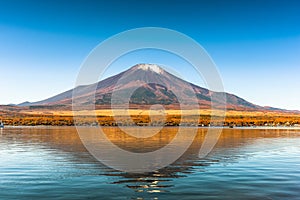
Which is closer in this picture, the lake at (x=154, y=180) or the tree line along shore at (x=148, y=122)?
the lake at (x=154, y=180)

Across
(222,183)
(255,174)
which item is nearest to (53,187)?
(222,183)

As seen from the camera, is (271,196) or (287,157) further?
(287,157)

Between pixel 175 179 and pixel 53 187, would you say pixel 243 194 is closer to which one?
pixel 175 179

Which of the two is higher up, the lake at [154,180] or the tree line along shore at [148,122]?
the tree line along shore at [148,122]

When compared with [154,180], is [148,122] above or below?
above

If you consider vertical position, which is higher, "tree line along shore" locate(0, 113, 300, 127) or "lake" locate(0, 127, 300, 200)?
"tree line along shore" locate(0, 113, 300, 127)

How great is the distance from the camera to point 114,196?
12906mm

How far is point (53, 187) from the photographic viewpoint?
14.4 m

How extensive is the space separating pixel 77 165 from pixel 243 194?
35.5 ft

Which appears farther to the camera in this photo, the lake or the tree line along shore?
the tree line along shore

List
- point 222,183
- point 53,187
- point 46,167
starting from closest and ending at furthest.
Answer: point 53,187, point 222,183, point 46,167

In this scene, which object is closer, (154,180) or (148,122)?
(154,180)

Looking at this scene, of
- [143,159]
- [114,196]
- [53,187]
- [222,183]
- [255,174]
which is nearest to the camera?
[114,196]

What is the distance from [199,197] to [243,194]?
1841 mm
